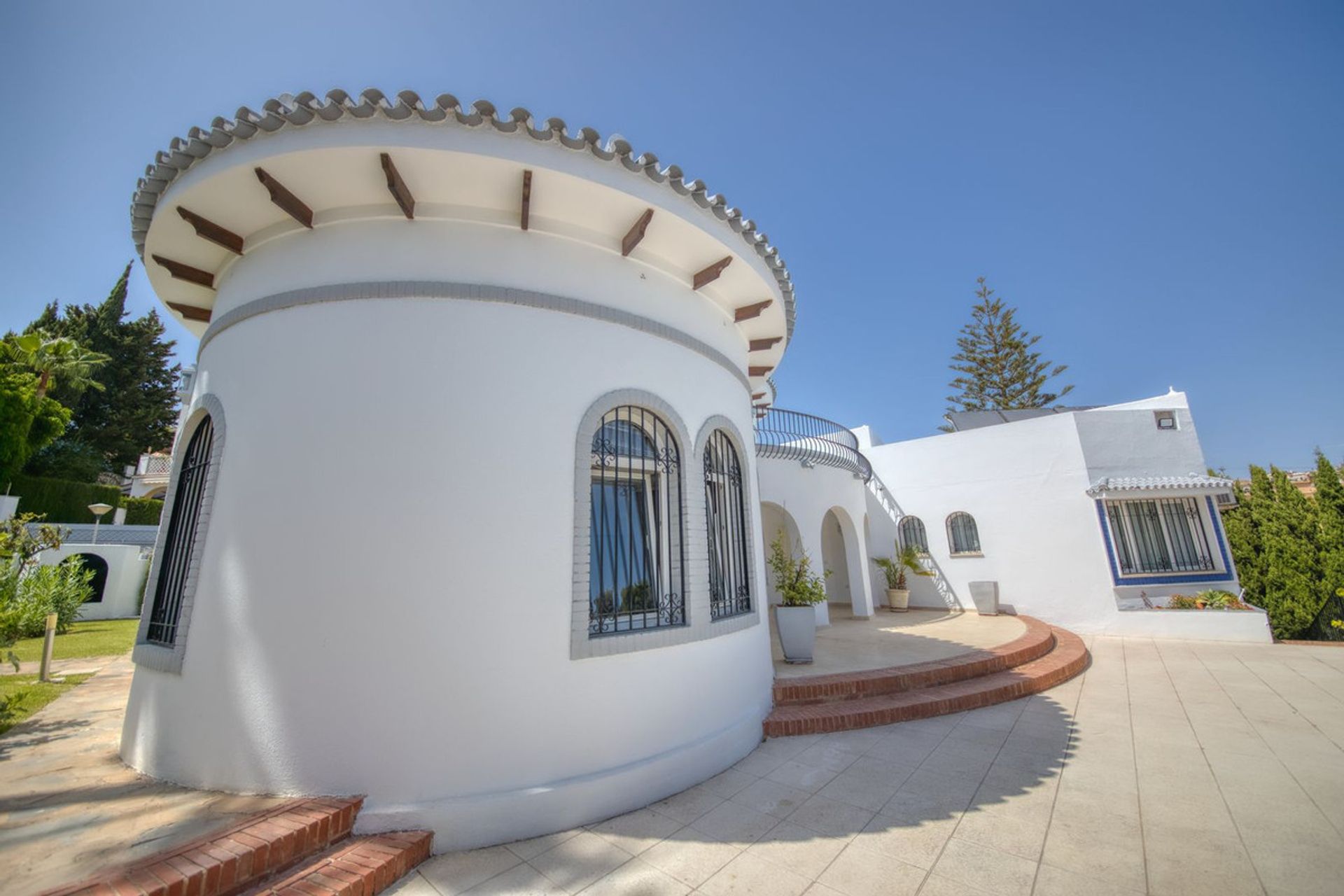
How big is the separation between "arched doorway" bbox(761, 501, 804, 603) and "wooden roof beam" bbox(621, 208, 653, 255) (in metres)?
7.02

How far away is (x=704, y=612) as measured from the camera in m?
4.53

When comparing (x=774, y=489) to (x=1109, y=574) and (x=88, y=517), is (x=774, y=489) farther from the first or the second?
(x=88, y=517)

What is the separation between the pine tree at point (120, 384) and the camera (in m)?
26.7

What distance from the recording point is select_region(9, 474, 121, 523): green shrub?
19750mm

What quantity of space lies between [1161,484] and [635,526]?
528 inches

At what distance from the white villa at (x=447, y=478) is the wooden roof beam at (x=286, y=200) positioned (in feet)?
0.07

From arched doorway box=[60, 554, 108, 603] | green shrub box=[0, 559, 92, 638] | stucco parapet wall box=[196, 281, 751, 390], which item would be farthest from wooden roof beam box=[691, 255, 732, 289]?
arched doorway box=[60, 554, 108, 603]

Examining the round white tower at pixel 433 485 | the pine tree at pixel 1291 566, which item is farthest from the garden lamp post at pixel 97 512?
the pine tree at pixel 1291 566

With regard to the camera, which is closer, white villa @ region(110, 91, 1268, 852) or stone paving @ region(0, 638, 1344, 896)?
stone paving @ region(0, 638, 1344, 896)

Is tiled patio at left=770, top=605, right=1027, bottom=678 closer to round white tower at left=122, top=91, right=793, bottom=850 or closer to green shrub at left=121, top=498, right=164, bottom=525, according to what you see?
round white tower at left=122, top=91, right=793, bottom=850

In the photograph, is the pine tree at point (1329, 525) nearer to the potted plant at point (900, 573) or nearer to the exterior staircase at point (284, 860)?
the potted plant at point (900, 573)


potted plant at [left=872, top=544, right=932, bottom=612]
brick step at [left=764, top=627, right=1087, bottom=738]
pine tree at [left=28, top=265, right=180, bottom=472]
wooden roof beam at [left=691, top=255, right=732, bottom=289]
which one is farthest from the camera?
pine tree at [left=28, top=265, right=180, bottom=472]

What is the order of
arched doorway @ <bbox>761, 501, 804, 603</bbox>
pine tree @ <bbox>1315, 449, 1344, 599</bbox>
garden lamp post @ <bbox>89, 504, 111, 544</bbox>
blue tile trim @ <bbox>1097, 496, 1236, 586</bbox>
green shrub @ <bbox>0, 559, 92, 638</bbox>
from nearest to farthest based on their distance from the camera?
green shrub @ <bbox>0, 559, 92, 638</bbox> → pine tree @ <bbox>1315, 449, 1344, 599</bbox> → arched doorway @ <bbox>761, 501, 804, 603</bbox> → blue tile trim @ <bbox>1097, 496, 1236, 586</bbox> → garden lamp post @ <bbox>89, 504, 111, 544</bbox>

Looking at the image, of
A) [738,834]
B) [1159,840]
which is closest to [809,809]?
[738,834]
